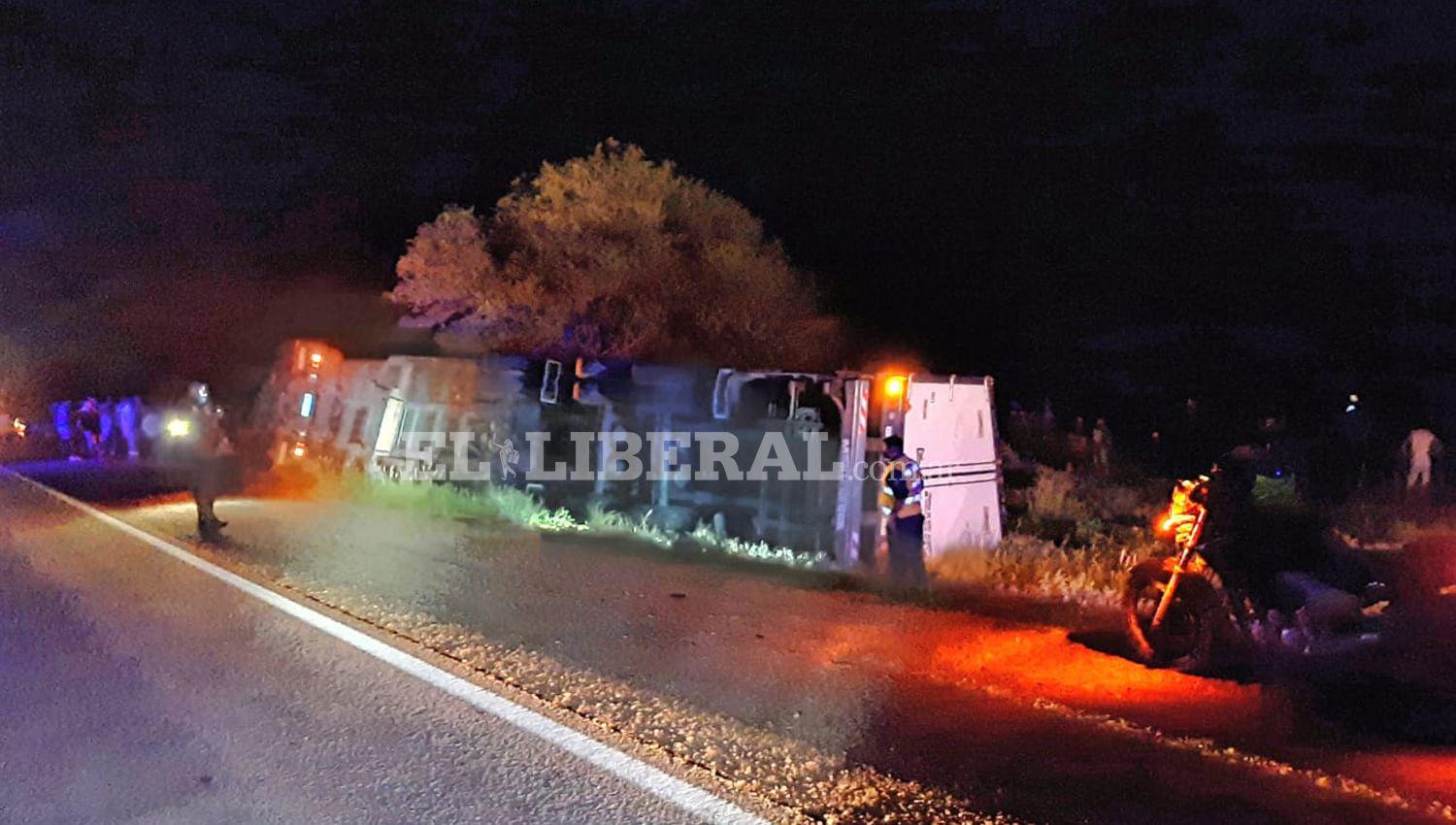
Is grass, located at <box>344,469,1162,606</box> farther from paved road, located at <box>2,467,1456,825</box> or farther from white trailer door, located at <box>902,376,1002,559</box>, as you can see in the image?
paved road, located at <box>2,467,1456,825</box>

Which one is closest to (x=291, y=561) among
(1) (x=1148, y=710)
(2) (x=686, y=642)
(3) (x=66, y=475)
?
(2) (x=686, y=642)

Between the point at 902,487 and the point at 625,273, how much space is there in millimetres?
10470

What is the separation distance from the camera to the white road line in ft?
14.3

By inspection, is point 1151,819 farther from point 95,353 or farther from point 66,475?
point 95,353

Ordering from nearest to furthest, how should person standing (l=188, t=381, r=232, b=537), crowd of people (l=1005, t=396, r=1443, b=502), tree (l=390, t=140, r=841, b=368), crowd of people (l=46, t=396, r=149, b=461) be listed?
person standing (l=188, t=381, r=232, b=537)
crowd of people (l=1005, t=396, r=1443, b=502)
tree (l=390, t=140, r=841, b=368)
crowd of people (l=46, t=396, r=149, b=461)

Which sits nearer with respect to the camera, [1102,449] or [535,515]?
[535,515]

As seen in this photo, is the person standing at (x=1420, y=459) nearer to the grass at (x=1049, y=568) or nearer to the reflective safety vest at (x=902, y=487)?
the grass at (x=1049, y=568)

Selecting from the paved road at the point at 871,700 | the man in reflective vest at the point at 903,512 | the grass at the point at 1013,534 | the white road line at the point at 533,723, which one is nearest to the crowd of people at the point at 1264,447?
the grass at the point at 1013,534

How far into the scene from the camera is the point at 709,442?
35.1ft

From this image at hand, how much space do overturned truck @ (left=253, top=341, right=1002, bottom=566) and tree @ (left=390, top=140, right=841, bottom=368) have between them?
129 inches

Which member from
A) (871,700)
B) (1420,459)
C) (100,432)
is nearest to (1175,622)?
(871,700)

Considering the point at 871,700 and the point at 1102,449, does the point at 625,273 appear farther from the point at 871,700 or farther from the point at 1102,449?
the point at 871,700

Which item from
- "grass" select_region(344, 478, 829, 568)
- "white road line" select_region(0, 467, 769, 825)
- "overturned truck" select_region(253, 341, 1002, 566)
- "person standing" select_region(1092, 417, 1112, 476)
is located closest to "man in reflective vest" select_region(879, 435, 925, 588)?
"overturned truck" select_region(253, 341, 1002, 566)

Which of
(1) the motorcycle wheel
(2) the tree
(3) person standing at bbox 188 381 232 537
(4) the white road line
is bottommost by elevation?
(4) the white road line
